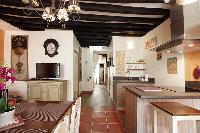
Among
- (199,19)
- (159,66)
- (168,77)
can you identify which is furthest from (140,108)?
(159,66)

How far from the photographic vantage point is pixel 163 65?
5656 millimetres

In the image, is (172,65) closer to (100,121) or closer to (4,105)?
(100,121)

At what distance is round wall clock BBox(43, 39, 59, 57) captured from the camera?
22.9ft

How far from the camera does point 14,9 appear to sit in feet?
Result: 18.2

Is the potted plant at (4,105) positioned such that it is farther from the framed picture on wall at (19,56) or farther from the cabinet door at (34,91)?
the framed picture on wall at (19,56)

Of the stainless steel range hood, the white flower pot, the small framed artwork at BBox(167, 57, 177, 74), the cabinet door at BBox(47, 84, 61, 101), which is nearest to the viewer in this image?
the white flower pot

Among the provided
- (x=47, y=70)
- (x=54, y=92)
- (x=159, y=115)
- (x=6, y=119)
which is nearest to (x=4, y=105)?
(x=6, y=119)

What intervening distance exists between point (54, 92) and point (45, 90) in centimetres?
27

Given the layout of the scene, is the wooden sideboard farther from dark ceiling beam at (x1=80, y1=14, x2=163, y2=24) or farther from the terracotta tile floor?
dark ceiling beam at (x1=80, y1=14, x2=163, y2=24)

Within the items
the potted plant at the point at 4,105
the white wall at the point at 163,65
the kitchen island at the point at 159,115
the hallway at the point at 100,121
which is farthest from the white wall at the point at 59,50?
the potted plant at the point at 4,105

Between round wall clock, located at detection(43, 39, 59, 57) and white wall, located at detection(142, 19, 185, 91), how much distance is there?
2.92 m

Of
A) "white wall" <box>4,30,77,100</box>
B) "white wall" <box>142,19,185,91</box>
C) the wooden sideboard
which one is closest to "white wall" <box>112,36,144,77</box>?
"white wall" <box>142,19,185,91</box>

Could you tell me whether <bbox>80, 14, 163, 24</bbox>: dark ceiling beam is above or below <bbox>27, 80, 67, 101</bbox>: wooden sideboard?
above

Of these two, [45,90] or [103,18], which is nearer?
[103,18]
